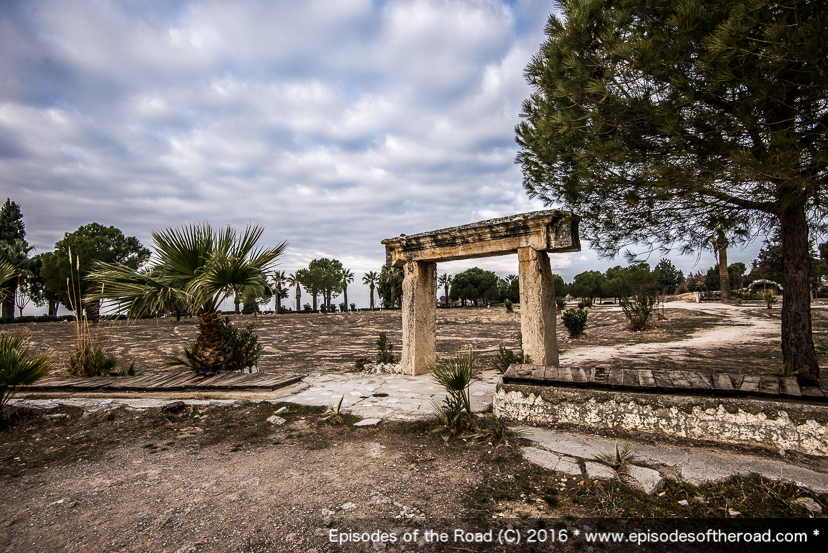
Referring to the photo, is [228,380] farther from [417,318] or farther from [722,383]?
[722,383]

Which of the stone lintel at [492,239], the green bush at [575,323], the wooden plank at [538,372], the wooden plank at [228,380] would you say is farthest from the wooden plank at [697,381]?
the green bush at [575,323]

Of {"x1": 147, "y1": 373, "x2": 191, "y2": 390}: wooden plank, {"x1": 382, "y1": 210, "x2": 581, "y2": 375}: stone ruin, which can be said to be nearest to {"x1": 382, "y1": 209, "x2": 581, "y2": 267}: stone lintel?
{"x1": 382, "y1": 210, "x2": 581, "y2": 375}: stone ruin

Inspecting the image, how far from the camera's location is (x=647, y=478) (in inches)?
105

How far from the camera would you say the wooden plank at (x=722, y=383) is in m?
3.24

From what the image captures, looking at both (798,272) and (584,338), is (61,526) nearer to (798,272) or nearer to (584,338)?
(798,272)

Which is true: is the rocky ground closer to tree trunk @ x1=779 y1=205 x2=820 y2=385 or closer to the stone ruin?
tree trunk @ x1=779 y1=205 x2=820 y2=385

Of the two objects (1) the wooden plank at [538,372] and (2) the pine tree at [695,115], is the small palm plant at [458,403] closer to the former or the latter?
(1) the wooden plank at [538,372]

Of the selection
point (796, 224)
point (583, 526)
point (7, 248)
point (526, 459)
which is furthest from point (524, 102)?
point (7, 248)

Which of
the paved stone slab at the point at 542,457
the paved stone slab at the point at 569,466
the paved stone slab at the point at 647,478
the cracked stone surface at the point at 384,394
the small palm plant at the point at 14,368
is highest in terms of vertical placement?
the small palm plant at the point at 14,368

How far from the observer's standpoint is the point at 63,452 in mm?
3617

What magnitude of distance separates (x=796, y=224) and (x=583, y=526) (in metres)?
5.23

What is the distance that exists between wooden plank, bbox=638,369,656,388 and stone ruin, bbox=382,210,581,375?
1845 millimetres

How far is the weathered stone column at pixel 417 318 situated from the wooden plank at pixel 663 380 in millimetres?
3744

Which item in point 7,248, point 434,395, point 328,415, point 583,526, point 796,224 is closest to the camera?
point 583,526
